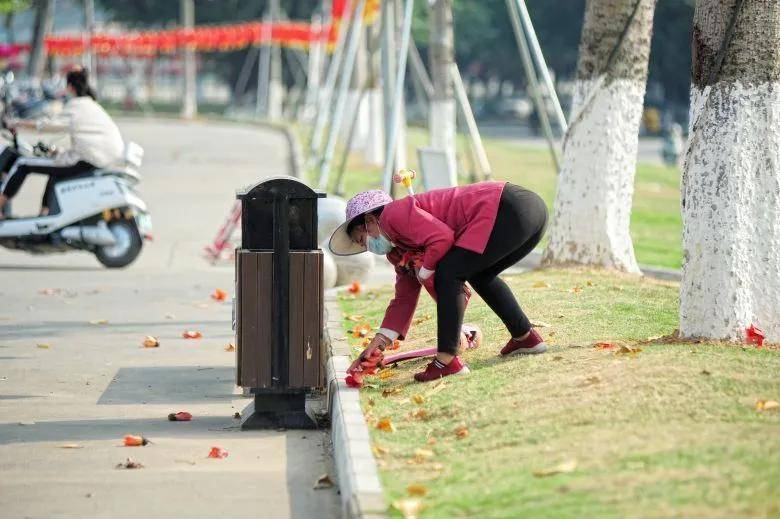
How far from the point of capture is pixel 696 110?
7.36 metres

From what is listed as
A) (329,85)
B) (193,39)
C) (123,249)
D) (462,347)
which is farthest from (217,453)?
(193,39)

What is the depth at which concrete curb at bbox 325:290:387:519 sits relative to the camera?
5.00 metres

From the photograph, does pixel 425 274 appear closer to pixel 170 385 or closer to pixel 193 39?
pixel 170 385

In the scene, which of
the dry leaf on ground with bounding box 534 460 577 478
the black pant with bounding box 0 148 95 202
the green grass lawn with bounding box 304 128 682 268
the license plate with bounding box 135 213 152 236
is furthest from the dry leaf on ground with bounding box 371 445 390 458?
the green grass lawn with bounding box 304 128 682 268

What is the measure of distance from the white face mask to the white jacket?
668cm

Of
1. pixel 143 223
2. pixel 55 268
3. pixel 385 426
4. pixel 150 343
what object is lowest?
pixel 55 268

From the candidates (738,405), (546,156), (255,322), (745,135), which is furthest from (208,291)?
(546,156)

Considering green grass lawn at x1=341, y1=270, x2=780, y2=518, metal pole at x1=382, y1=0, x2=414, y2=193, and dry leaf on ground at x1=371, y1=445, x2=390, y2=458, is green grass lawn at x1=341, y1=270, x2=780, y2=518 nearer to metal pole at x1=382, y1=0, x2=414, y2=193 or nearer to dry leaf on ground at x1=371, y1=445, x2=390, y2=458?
dry leaf on ground at x1=371, y1=445, x2=390, y2=458

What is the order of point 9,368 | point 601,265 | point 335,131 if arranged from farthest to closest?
point 335,131 → point 601,265 → point 9,368

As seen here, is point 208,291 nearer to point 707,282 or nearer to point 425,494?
point 707,282

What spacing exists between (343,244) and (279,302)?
440 mm

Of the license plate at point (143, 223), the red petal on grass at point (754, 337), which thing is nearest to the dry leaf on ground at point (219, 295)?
the license plate at point (143, 223)

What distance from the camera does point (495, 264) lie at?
23.1ft

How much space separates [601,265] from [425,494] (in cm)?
569
